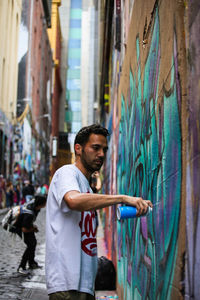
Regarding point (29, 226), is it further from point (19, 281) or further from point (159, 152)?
point (159, 152)

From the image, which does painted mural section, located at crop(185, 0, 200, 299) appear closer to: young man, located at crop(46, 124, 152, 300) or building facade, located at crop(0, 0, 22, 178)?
young man, located at crop(46, 124, 152, 300)

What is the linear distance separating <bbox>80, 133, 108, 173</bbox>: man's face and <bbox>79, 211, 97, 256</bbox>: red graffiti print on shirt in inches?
10.7

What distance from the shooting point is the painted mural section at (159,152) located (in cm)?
234

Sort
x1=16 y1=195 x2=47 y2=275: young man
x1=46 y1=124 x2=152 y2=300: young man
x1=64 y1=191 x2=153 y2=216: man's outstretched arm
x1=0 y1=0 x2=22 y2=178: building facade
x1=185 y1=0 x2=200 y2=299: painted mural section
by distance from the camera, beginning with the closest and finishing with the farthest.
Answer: x1=185 y1=0 x2=200 y2=299: painted mural section, x1=64 y1=191 x2=153 y2=216: man's outstretched arm, x1=46 y1=124 x2=152 y2=300: young man, x1=16 y1=195 x2=47 y2=275: young man, x1=0 y1=0 x2=22 y2=178: building facade

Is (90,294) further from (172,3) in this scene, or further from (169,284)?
(172,3)

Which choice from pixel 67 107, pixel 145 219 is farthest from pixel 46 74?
pixel 145 219

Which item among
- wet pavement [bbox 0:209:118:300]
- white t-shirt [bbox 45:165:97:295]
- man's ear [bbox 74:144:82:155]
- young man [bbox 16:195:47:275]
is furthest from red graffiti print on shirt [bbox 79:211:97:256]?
young man [bbox 16:195:47:275]

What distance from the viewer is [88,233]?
2545 millimetres

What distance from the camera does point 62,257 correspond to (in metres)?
2.40

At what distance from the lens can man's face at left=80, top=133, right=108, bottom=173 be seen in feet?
8.55

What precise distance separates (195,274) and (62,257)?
75cm

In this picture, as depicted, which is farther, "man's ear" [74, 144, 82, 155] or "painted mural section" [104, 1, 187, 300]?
"man's ear" [74, 144, 82, 155]

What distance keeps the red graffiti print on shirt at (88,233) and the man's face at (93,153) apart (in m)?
0.27

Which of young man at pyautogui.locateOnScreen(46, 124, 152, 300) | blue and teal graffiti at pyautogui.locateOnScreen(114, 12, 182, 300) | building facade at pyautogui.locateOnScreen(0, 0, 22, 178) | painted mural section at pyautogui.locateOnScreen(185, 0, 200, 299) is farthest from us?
building facade at pyautogui.locateOnScreen(0, 0, 22, 178)
